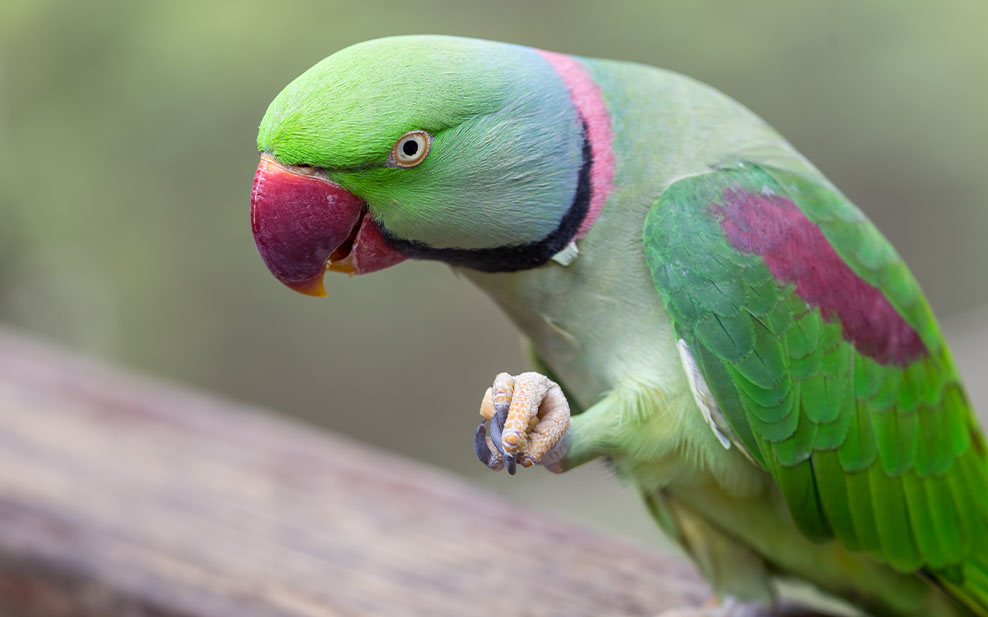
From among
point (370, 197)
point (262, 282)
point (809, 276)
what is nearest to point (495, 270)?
point (370, 197)

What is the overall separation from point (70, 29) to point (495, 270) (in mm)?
2300

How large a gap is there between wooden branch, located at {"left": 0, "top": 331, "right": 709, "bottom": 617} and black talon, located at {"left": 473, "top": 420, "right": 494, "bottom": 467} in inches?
21.8

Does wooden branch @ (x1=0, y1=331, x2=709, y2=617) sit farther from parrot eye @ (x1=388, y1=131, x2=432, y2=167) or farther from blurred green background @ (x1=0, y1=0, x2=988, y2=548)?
blurred green background @ (x1=0, y1=0, x2=988, y2=548)

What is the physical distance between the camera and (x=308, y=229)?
100cm

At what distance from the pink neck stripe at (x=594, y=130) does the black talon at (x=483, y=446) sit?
274 mm

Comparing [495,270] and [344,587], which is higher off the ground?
[495,270]

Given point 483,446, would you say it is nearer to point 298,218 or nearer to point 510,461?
point 510,461

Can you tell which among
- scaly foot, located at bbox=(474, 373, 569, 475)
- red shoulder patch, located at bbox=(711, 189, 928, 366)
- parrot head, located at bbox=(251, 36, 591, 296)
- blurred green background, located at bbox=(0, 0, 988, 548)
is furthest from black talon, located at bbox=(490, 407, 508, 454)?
blurred green background, located at bbox=(0, 0, 988, 548)

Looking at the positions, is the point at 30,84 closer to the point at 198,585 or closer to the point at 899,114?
the point at 198,585

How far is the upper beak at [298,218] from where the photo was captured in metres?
0.97

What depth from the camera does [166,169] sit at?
10.1ft

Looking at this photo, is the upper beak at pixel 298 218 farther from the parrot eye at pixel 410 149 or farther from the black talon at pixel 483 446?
the black talon at pixel 483 446

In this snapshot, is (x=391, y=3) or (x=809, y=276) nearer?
(x=809, y=276)

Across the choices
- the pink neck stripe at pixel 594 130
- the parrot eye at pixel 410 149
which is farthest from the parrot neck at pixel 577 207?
the parrot eye at pixel 410 149
